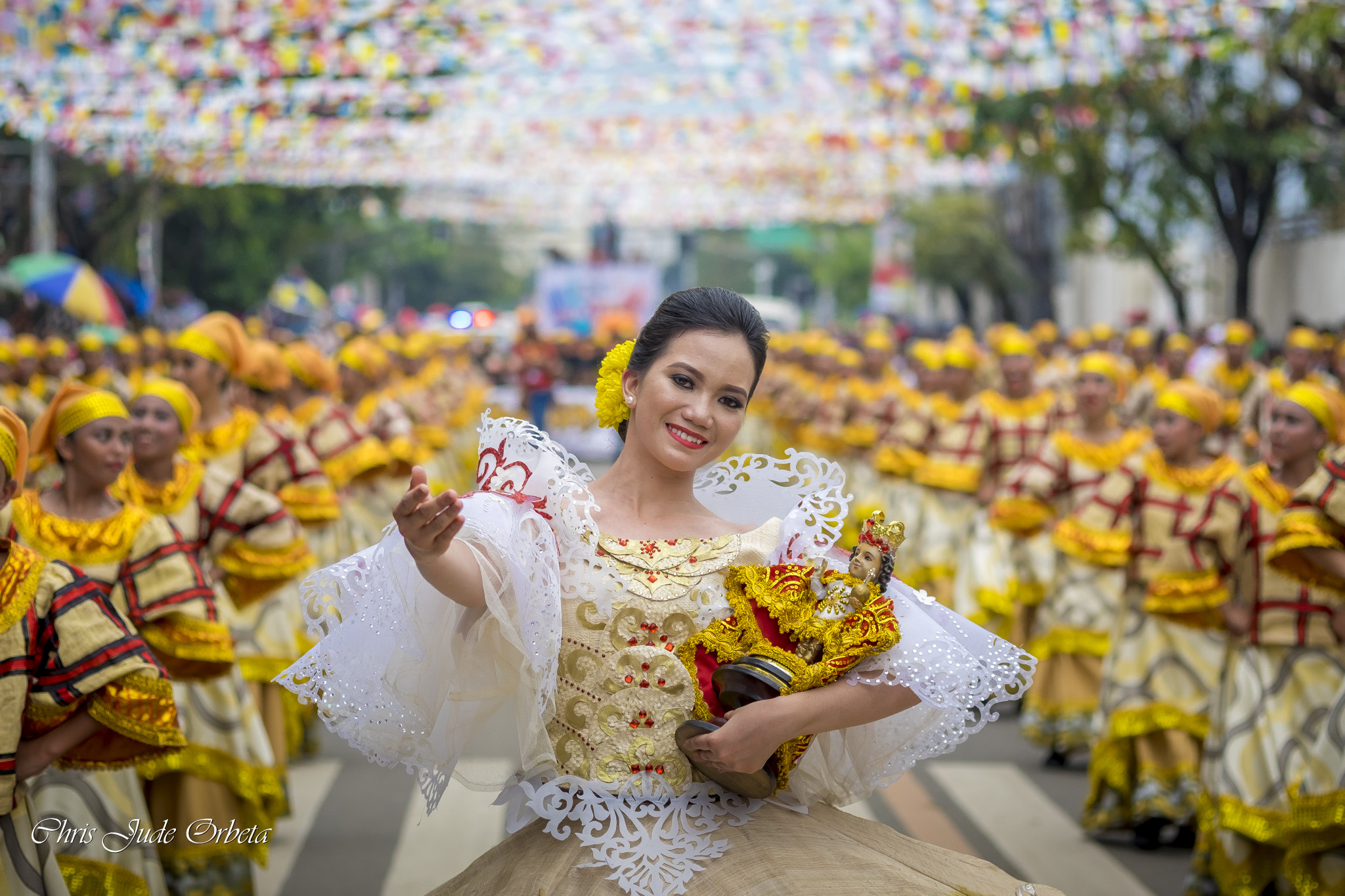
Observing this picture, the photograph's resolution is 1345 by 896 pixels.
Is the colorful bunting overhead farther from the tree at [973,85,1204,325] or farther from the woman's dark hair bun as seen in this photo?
the woman's dark hair bun

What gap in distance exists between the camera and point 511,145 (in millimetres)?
26969

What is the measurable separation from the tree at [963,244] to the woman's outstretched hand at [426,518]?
37295 millimetres

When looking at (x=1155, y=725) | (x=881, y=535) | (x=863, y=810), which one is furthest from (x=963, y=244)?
(x=881, y=535)

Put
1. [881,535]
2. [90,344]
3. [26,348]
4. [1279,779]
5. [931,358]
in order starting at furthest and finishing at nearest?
1. [90,344]
2. [26,348]
3. [931,358]
4. [1279,779]
5. [881,535]

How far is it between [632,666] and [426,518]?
0.61 meters

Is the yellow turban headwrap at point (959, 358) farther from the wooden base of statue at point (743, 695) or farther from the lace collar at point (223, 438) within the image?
the wooden base of statue at point (743, 695)

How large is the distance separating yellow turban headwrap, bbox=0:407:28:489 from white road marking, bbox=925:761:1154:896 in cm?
385

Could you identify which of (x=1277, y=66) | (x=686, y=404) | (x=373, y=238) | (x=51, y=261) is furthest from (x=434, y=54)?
(x=373, y=238)

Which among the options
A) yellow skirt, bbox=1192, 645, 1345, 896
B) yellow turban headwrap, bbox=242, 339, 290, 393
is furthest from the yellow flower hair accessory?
yellow turban headwrap, bbox=242, 339, 290, 393

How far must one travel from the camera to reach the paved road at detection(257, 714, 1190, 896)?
6430mm

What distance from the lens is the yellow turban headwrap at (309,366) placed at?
34.3ft

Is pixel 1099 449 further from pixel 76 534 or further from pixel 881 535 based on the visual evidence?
pixel 881 535

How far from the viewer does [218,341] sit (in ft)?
24.4

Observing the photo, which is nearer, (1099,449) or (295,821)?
(295,821)
